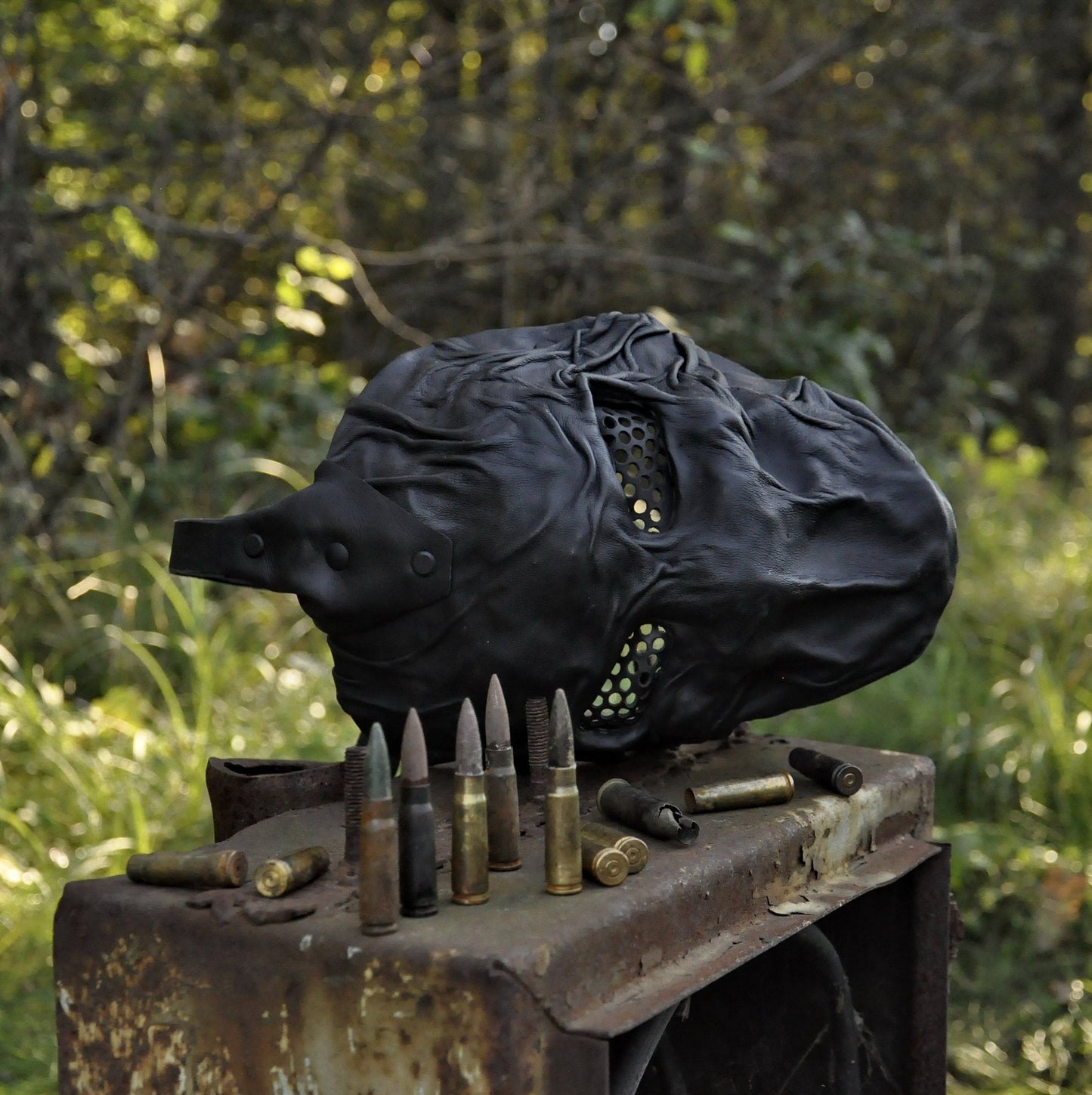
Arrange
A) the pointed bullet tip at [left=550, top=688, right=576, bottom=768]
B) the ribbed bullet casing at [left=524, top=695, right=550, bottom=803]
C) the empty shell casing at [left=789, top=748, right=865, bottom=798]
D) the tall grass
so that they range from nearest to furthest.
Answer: the pointed bullet tip at [left=550, top=688, right=576, bottom=768], the ribbed bullet casing at [left=524, top=695, right=550, bottom=803], the empty shell casing at [left=789, top=748, right=865, bottom=798], the tall grass

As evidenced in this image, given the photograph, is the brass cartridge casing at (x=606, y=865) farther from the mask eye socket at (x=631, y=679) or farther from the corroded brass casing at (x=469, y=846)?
the mask eye socket at (x=631, y=679)

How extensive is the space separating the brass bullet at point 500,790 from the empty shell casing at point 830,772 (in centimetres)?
68

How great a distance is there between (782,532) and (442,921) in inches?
36.8

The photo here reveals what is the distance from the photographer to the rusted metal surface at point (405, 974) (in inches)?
66.2

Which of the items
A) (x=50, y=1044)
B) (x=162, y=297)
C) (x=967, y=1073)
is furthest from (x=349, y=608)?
(x=162, y=297)

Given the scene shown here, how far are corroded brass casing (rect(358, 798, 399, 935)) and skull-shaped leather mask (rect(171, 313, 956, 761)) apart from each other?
0.49 m

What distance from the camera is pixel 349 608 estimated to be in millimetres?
2178

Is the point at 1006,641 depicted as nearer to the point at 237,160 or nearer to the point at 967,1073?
the point at 967,1073

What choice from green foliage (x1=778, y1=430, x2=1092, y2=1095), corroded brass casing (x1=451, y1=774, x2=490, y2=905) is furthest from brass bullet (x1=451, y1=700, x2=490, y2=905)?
green foliage (x1=778, y1=430, x2=1092, y2=1095)

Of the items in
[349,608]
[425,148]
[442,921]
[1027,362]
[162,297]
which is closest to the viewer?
[442,921]

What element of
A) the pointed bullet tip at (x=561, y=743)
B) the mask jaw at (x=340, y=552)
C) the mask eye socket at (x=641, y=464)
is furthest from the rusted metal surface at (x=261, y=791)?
the mask eye socket at (x=641, y=464)

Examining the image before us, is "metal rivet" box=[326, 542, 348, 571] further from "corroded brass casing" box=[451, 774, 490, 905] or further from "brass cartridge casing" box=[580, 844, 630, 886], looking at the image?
"brass cartridge casing" box=[580, 844, 630, 886]

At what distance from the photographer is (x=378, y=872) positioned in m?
1.74

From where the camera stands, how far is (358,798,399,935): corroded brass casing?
1.74 metres
